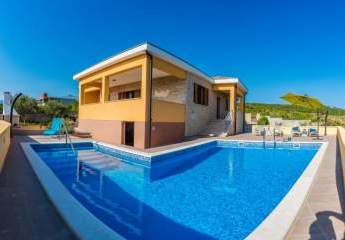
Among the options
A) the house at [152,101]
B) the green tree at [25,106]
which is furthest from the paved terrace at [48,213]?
the green tree at [25,106]

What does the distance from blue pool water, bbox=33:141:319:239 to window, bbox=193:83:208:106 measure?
5987 millimetres

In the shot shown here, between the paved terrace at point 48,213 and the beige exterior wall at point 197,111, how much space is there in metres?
11.0

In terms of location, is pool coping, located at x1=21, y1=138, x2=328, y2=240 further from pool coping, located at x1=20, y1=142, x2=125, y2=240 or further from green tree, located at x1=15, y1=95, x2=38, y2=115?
green tree, located at x1=15, y1=95, x2=38, y2=115

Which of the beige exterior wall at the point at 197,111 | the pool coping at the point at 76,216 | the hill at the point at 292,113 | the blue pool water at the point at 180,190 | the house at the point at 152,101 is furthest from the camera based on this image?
the hill at the point at 292,113

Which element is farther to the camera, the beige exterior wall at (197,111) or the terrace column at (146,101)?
the beige exterior wall at (197,111)

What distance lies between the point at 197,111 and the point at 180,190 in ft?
37.0

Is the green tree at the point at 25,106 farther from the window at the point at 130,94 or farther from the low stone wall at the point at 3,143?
the low stone wall at the point at 3,143

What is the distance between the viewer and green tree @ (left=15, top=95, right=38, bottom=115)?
30.3 m

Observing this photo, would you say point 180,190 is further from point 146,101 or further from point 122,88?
point 122,88

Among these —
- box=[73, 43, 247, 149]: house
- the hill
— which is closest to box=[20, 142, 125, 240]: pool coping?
box=[73, 43, 247, 149]: house

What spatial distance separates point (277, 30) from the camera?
2228 cm

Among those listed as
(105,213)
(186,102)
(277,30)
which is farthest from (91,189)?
(277,30)

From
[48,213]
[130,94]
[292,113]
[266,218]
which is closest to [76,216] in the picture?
[48,213]

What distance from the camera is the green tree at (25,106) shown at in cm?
3028
